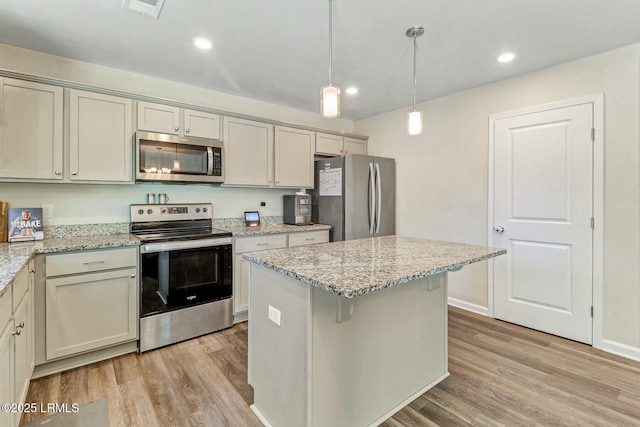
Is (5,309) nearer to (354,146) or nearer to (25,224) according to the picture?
(25,224)

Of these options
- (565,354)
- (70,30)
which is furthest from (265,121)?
(565,354)

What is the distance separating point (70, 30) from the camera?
2.21 meters

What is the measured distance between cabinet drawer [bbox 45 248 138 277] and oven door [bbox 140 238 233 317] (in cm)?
10

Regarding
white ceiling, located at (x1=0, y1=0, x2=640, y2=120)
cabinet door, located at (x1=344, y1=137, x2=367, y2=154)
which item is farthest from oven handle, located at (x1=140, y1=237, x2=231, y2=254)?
cabinet door, located at (x1=344, y1=137, x2=367, y2=154)

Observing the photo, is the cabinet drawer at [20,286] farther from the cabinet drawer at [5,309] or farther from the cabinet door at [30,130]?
the cabinet door at [30,130]

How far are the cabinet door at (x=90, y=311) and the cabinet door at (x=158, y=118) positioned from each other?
130 cm

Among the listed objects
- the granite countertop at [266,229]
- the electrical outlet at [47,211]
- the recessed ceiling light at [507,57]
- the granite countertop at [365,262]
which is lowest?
the granite countertop at [365,262]

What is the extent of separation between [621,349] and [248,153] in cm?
385

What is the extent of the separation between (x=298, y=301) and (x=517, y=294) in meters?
2.69

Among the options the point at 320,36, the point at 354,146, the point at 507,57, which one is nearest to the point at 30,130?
the point at 320,36

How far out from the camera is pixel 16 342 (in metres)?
1.56

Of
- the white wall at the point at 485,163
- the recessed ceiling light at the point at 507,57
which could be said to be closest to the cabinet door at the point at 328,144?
the white wall at the point at 485,163

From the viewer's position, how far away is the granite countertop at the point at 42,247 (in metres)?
1.56

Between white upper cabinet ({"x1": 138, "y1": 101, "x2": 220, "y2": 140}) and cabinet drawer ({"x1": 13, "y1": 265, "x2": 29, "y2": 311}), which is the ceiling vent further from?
cabinet drawer ({"x1": 13, "y1": 265, "x2": 29, "y2": 311})
